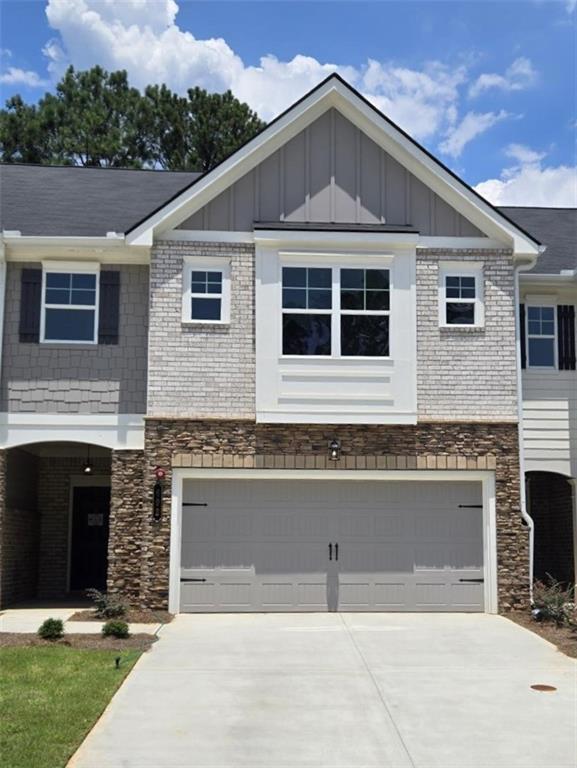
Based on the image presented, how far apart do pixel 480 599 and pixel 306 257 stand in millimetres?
6469

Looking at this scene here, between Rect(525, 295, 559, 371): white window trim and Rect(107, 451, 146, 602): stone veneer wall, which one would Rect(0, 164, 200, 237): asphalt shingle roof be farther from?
Rect(525, 295, 559, 371): white window trim

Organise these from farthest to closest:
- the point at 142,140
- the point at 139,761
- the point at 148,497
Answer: the point at 142,140
the point at 148,497
the point at 139,761

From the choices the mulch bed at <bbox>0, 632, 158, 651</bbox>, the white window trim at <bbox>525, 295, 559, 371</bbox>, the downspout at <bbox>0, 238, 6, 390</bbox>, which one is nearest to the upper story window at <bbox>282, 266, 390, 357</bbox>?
the white window trim at <bbox>525, 295, 559, 371</bbox>

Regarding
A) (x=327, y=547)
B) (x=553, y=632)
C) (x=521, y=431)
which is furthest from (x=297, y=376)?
(x=553, y=632)

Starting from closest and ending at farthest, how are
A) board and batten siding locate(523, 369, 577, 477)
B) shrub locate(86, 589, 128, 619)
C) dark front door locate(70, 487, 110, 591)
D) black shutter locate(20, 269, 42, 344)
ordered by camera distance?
shrub locate(86, 589, 128, 619), black shutter locate(20, 269, 42, 344), board and batten siding locate(523, 369, 577, 477), dark front door locate(70, 487, 110, 591)

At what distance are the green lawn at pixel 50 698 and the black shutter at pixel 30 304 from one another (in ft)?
19.5

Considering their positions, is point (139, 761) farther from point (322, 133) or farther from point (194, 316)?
point (322, 133)

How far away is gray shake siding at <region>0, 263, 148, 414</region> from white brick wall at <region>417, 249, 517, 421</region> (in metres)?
4.83

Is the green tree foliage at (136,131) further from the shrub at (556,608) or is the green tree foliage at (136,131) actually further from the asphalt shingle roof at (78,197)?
the shrub at (556,608)

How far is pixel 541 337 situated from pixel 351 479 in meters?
4.66

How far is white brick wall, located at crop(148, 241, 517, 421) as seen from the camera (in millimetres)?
15039

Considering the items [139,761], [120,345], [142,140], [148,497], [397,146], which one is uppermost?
[142,140]

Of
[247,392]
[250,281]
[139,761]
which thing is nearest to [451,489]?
[247,392]

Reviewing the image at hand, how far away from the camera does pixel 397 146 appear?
50.8 feet
